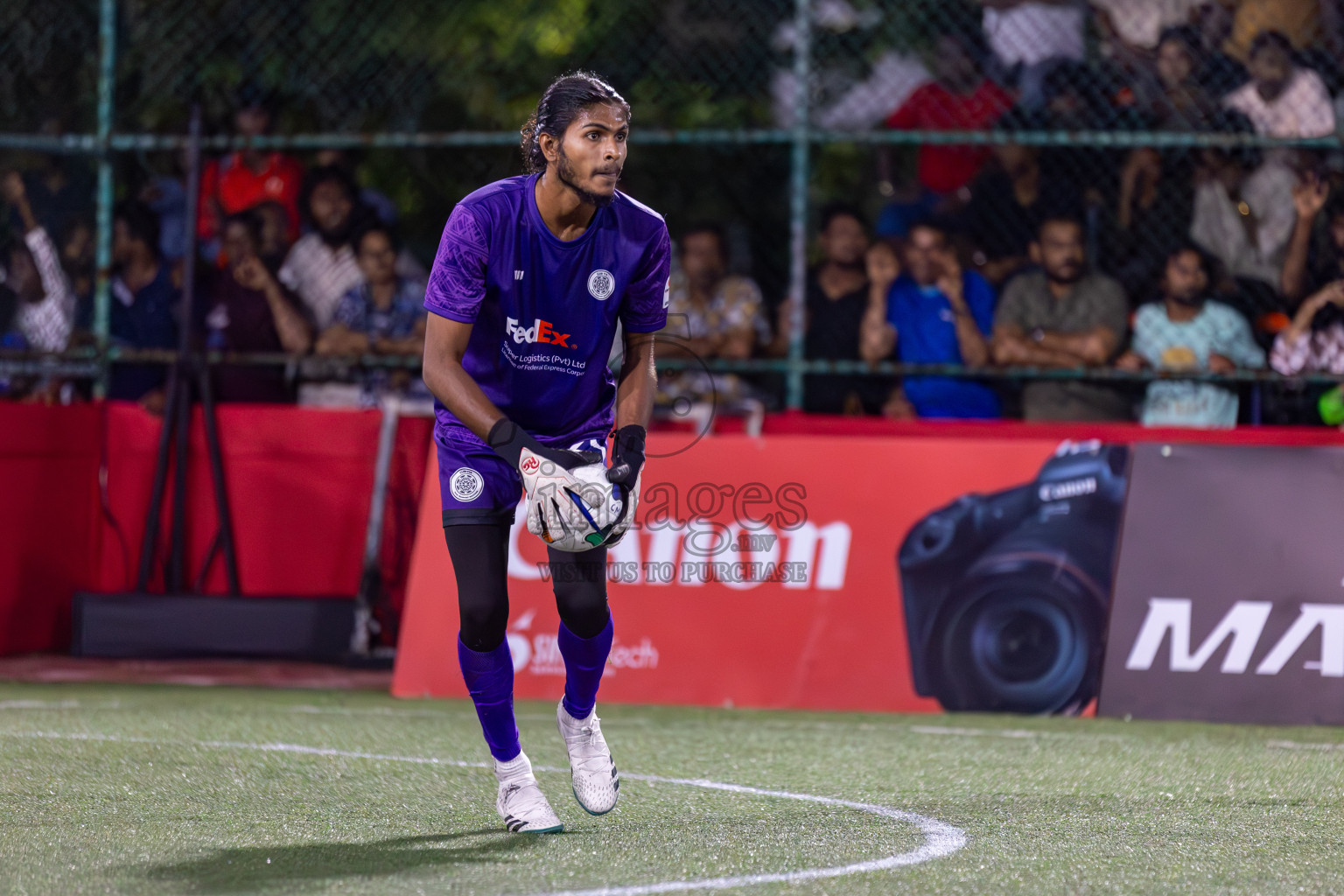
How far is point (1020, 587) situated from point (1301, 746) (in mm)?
1418

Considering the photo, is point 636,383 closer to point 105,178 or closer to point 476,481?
point 476,481

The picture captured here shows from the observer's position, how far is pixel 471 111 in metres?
11.4

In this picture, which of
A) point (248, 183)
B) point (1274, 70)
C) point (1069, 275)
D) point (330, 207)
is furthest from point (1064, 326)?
point (248, 183)

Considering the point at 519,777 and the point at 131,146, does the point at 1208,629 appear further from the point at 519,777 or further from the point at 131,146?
the point at 131,146

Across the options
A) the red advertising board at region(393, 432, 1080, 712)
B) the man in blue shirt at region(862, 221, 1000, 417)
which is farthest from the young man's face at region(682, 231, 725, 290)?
the red advertising board at region(393, 432, 1080, 712)

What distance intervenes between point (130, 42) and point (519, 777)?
6.98m

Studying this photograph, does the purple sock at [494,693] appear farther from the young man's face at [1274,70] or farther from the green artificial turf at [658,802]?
the young man's face at [1274,70]

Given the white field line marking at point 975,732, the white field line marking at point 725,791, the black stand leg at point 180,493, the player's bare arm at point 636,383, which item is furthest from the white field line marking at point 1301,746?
the black stand leg at point 180,493

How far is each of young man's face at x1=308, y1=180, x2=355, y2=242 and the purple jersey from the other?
529 cm

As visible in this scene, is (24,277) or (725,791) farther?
(24,277)

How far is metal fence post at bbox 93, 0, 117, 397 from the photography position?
9.45 meters

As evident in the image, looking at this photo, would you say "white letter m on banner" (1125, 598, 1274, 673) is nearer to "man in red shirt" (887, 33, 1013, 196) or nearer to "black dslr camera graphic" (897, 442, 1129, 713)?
"black dslr camera graphic" (897, 442, 1129, 713)

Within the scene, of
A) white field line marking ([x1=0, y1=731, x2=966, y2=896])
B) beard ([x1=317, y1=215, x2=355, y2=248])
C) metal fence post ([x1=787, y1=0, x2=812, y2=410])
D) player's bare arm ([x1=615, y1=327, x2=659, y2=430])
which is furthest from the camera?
beard ([x1=317, y1=215, x2=355, y2=248])

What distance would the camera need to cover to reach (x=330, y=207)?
32.3ft
